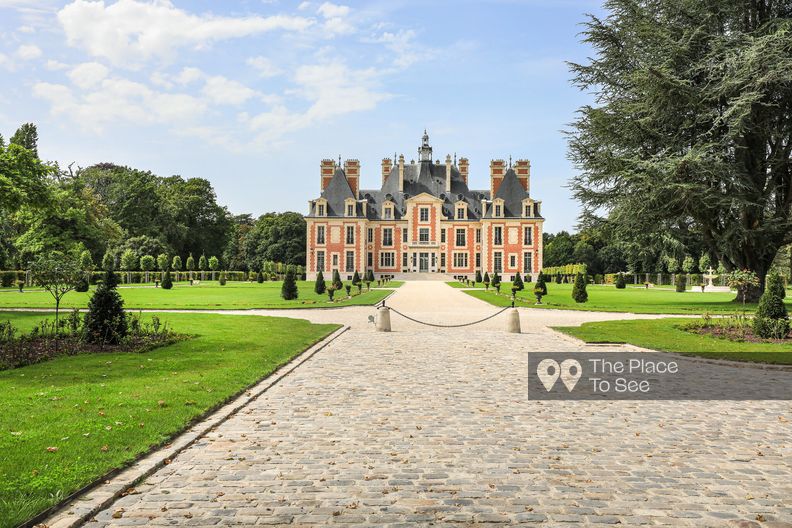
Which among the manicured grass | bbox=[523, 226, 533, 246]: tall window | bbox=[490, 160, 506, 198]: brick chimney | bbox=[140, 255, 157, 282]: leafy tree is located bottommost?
the manicured grass

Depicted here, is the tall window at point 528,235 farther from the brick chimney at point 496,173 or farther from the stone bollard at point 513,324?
the stone bollard at point 513,324

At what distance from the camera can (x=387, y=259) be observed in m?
68.7

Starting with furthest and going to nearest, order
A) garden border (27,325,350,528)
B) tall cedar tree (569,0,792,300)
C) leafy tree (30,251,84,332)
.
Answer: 1. tall cedar tree (569,0,792,300)
2. leafy tree (30,251,84,332)
3. garden border (27,325,350,528)

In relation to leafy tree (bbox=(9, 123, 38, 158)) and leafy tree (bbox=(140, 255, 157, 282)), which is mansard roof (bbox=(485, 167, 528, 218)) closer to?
leafy tree (bbox=(140, 255, 157, 282))

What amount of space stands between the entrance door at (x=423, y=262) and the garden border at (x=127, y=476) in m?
61.2

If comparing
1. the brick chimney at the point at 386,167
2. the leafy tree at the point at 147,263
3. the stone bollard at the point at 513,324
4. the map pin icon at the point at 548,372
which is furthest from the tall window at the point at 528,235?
the map pin icon at the point at 548,372

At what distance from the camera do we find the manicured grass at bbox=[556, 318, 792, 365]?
1034 cm

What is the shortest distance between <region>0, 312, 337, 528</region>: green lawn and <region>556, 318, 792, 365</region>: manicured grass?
6.58m

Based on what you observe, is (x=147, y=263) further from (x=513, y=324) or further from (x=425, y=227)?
(x=513, y=324)

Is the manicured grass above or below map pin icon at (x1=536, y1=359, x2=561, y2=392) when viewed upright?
above

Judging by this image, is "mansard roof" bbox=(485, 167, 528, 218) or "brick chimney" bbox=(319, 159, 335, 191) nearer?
"mansard roof" bbox=(485, 167, 528, 218)

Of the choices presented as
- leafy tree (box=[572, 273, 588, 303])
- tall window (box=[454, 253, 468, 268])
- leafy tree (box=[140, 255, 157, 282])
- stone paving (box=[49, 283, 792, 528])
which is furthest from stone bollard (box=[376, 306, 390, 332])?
tall window (box=[454, 253, 468, 268])
